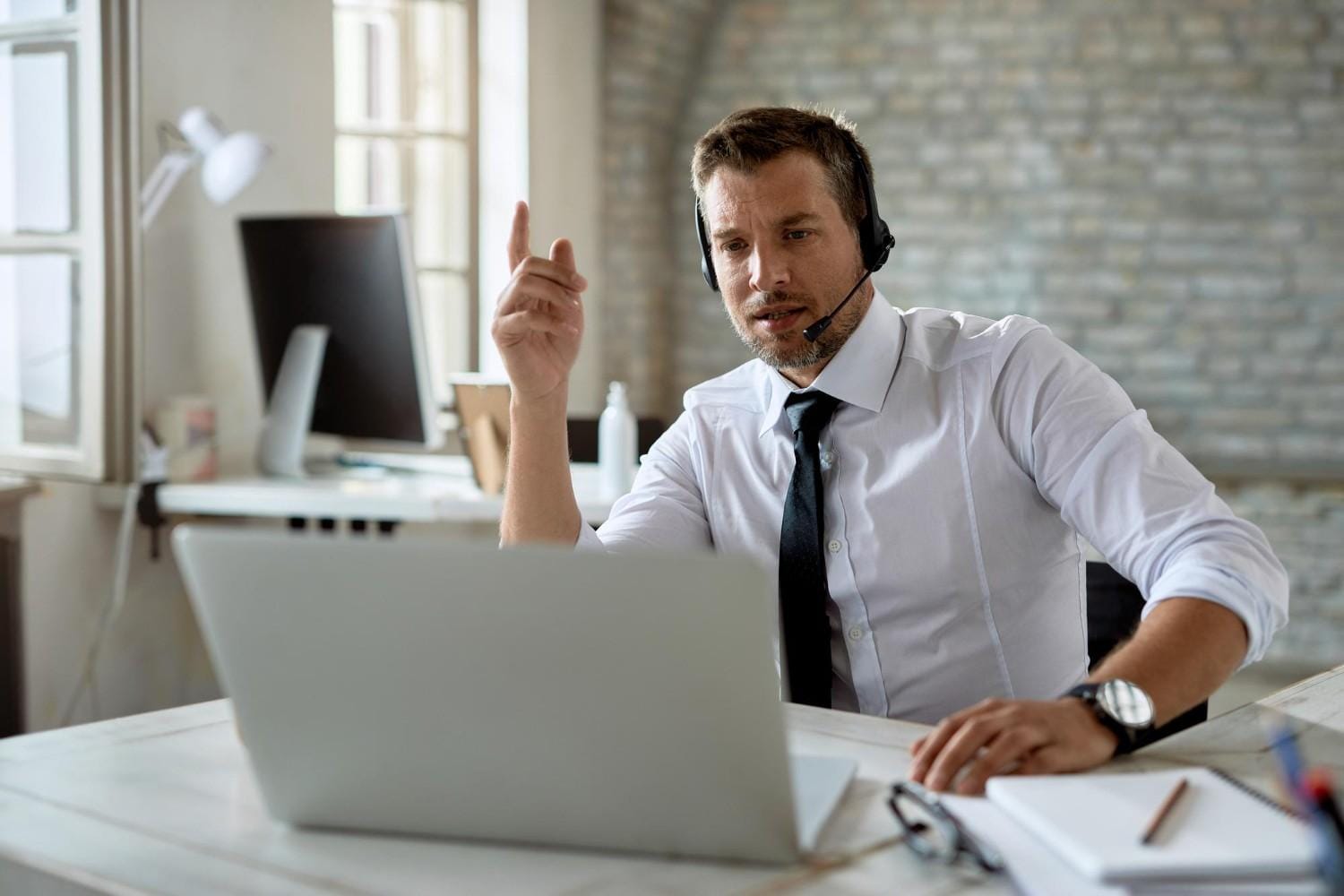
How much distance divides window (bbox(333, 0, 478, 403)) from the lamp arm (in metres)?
0.96

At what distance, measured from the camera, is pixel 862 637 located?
1.60m

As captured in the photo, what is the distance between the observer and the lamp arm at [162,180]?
3125 millimetres

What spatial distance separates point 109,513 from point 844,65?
3.11 meters

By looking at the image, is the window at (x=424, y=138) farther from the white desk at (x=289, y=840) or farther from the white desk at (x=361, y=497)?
the white desk at (x=289, y=840)

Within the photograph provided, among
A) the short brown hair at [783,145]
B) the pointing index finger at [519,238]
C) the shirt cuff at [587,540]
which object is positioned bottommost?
the shirt cuff at [587,540]

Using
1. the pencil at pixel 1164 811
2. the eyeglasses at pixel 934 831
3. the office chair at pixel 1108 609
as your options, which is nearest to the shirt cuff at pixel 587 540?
the office chair at pixel 1108 609

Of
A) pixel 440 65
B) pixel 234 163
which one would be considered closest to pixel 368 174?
pixel 440 65

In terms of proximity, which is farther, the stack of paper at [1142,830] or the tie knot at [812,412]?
the tie knot at [812,412]

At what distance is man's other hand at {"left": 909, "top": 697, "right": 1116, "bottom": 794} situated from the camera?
0.99 metres

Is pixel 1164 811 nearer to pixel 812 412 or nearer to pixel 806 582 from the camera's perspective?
pixel 806 582

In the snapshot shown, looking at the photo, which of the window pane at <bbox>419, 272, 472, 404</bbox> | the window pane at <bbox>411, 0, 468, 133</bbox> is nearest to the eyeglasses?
the window pane at <bbox>419, 272, 472, 404</bbox>

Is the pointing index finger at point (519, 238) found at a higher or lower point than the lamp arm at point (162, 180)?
lower

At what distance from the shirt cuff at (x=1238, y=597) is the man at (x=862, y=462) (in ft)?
0.19

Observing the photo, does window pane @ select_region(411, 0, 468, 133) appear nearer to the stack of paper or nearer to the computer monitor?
the computer monitor
